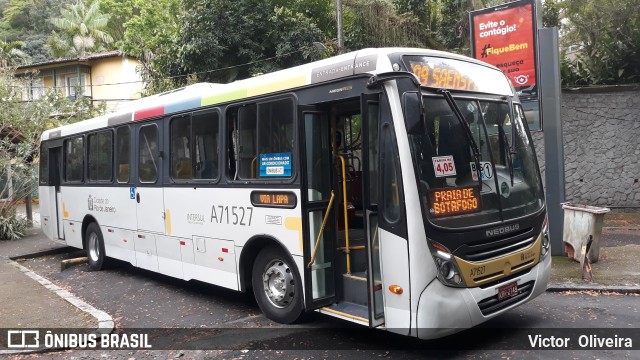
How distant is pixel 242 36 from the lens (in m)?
17.7

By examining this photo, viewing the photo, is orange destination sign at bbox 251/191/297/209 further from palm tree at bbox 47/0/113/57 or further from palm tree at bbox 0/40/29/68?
palm tree at bbox 47/0/113/57

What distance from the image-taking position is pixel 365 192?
4969mm

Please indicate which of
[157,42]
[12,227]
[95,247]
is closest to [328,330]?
[95,247]

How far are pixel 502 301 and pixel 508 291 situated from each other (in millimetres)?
126

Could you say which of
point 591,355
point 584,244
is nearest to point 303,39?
point 584,244

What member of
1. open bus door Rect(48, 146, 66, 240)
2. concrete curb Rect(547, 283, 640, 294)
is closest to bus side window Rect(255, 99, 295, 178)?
concrete curb Rect(547, 283, 640, 294)

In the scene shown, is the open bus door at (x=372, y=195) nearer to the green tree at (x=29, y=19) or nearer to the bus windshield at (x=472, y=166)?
the bus windshield at (x=472, y=166)

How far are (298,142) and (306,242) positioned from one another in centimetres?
107

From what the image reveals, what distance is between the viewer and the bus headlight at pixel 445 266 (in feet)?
15.1

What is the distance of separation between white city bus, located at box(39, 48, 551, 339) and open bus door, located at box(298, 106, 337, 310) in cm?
2

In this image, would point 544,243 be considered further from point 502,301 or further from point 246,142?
point 246,142

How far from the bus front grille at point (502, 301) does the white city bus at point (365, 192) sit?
2 centimetres

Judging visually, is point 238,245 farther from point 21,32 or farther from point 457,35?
point 21,32

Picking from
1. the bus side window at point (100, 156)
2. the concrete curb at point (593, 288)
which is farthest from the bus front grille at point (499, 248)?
the bus side window at point (100, 156)
